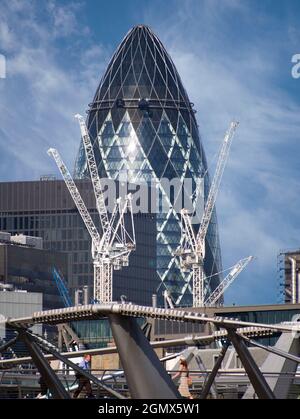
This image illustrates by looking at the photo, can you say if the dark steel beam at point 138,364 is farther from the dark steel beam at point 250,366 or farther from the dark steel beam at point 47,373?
the dark steel beam at point 47,373

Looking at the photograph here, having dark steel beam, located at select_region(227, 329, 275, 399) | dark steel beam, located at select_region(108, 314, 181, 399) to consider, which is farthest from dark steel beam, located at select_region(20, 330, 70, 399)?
dark steel beam, located at select_region(227, 329, 275, 399)

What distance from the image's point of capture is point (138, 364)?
2612 cm

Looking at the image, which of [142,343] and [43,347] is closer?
[142,343]

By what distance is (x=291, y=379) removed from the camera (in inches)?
1320

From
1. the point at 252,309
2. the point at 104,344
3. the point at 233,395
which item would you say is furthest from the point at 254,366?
the point at 104,344

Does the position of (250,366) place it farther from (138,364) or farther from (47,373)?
(47,373)

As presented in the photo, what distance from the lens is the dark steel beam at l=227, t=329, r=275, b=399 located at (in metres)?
27.3

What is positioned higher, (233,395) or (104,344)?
(104,344)

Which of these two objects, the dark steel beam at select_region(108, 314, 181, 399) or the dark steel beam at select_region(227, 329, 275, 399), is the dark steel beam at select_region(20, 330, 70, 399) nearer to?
the dark steel beam at select_region(108, 314, 181, 399)

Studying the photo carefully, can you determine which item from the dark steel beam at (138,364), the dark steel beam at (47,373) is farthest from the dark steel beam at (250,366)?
the dark steel beam at (47,373)
